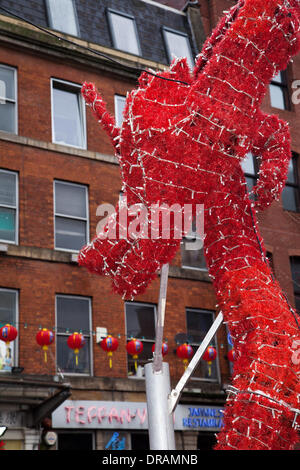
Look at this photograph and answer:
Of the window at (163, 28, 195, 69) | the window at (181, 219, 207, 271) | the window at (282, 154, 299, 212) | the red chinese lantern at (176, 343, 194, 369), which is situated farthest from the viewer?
the window at (282, 154, 299, 212)

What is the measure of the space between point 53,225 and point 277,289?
1102 cm

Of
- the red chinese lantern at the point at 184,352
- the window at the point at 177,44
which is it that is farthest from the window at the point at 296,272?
the window at the point at 177,44

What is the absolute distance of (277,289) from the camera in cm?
529

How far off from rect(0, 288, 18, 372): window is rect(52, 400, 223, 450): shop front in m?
1.47

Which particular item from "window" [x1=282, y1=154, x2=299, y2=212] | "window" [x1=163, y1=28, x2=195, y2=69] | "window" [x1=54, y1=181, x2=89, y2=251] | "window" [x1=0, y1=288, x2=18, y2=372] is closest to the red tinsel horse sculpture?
"window" [x1=0, y1=288, x2=18, y2=372]

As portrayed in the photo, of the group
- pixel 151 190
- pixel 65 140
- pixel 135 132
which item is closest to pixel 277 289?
pixel 151 190

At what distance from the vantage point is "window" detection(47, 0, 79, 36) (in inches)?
689

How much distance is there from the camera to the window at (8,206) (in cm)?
1534

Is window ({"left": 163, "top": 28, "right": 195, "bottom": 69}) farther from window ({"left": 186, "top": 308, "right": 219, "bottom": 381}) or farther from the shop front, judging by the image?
the shop front

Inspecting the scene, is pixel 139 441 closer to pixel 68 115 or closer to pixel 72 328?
Result: pixel 72 328

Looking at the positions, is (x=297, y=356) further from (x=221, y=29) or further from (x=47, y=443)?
(x=47, y=443)

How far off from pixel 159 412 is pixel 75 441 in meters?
9.54

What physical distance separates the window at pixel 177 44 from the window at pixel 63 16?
9.58 ft

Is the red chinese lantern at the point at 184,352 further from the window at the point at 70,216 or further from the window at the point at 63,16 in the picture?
the window at the point at 63,16
